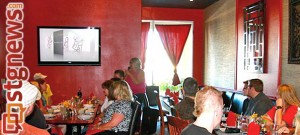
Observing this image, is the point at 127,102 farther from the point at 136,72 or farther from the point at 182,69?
the point at 182,69

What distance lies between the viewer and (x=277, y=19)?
486 centimetres

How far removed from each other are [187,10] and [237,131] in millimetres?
6155

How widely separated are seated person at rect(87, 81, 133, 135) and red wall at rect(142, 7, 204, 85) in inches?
202

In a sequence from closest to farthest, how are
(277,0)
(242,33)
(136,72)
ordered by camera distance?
(277,0) < (136,72) < (242,33)

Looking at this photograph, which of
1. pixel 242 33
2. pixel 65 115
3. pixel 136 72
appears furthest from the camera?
pixel 242 33

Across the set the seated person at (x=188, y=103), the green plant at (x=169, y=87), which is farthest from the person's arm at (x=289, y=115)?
the green plant at (x=169, y=87)

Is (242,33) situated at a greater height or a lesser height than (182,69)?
greater

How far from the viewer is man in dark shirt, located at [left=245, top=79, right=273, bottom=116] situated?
3961 millimetres

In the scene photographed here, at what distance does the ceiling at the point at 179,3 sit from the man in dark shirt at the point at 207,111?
595cm

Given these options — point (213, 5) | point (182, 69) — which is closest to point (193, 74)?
point (182, 69)

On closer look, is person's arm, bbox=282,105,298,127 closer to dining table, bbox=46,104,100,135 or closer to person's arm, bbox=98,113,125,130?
person's arm, bbox=98,113,125,130

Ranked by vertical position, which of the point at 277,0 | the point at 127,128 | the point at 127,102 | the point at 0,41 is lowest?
the point at 127,128

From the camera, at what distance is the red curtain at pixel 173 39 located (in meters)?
8.94

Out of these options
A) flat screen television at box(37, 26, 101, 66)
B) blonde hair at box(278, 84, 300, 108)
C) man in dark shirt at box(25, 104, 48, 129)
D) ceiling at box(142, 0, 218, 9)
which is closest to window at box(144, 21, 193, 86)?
ceiling at box(142, 0, 218, 9)
